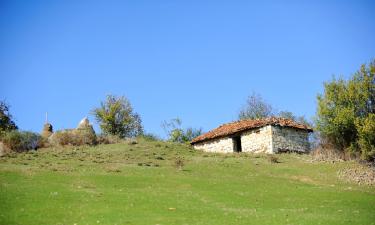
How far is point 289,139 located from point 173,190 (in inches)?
1132

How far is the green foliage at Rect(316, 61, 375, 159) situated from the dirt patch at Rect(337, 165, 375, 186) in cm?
558

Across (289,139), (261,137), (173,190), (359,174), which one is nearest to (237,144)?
(261,137)

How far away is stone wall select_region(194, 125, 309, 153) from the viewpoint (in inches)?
2196

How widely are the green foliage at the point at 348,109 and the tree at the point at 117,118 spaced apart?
3206cm

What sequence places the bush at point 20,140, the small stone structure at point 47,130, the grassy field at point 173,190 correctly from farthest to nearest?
the small stone structure at point 47,130
the bush at point 20,140
the grassy field at point 173,190

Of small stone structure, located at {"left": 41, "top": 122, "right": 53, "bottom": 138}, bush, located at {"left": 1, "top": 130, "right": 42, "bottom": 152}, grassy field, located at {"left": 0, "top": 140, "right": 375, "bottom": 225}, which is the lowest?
grassy field, located at {"left": 0, "top": 140, "right": 375, "bottom": 225}

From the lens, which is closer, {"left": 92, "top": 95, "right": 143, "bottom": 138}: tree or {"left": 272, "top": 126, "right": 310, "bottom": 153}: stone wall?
{"left": 272, "top": 126, "right": 310, "bottom": 153}: stone wall

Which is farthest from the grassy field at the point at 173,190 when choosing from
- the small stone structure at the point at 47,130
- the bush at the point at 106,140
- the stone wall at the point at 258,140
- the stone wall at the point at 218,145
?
the small stone structure at the point at 47,130

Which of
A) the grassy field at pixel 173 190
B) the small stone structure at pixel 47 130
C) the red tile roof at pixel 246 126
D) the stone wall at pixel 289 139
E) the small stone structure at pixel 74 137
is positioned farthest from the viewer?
the small stone structure at pixel 47 130

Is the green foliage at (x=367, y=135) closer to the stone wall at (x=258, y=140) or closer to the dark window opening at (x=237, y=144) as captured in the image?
the stone wall at (x=258, y=140)

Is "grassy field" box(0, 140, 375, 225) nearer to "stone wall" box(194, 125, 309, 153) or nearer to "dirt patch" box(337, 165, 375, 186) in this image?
"dirt patch" box(337, 165, 375, 186)

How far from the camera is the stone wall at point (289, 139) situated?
55938 millimetres

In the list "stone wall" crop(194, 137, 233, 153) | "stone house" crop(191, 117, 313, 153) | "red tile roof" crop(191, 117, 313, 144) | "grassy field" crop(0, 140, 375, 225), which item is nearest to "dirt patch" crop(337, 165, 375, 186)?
"grassy field" crop(0, 140, 375, 225)

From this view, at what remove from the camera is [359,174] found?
41562 mm
